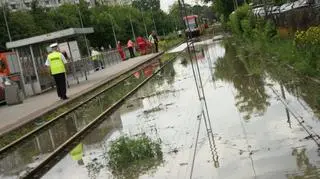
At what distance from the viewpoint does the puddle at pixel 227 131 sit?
24.9ft

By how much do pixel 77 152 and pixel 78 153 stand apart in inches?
5.1

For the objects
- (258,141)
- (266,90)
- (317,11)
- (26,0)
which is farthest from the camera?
(26,0)

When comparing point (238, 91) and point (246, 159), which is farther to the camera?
point (238, 91)

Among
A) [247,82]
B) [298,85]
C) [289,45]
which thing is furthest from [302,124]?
[289,45]

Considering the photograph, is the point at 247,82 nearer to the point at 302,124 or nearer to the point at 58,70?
the point at 302,124

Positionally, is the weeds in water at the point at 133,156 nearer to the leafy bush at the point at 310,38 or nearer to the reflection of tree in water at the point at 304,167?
the reflection of tree in water at the point at 304,167

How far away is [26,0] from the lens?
126000 millimetres

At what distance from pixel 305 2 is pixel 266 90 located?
408 inches

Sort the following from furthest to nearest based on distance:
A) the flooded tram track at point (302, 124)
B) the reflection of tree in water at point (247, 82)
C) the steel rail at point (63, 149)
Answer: the reflection of tree in water at point (247, 82) < the steel rail at point (63, 149) < the flooded tram track at point (302, 124)

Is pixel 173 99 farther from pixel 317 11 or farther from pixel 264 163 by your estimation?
pixel 264 163

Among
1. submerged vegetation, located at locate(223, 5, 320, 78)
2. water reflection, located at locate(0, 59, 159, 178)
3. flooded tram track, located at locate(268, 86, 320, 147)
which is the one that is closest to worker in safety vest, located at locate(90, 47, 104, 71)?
submerged vegetation, located at locate(223, 5, 320, 78)

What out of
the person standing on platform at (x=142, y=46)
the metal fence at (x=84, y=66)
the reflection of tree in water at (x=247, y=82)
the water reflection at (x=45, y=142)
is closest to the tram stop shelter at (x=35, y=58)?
the metal fence at (x=84, y=66)

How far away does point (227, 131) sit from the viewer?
9992 mm

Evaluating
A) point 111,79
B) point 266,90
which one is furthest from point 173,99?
point 111,79
